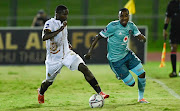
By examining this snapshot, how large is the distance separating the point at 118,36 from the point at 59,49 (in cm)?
115

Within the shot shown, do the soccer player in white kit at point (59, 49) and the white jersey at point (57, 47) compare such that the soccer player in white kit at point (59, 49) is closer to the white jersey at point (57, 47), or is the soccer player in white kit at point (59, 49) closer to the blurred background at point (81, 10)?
the white jersey at point (57, 47)

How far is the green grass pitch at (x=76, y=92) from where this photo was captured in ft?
30.0

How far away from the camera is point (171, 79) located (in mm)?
13633

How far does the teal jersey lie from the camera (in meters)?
9.55

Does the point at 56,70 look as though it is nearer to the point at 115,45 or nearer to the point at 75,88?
the point at 115,45

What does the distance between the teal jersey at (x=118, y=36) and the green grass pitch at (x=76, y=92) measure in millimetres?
930

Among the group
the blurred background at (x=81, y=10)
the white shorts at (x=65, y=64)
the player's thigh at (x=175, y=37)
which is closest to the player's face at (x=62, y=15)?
the white shorts at (x=65, y=64)

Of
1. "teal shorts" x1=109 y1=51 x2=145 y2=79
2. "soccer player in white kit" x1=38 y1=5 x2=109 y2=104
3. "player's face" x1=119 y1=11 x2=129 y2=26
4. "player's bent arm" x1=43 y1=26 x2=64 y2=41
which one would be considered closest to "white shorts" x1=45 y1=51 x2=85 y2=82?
"soccer player in white kit" x1=38 y1=5 x2=109 y2=104

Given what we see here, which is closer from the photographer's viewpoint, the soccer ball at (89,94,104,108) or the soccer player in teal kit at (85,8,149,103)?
the soccer ball at (89,94,104,108)

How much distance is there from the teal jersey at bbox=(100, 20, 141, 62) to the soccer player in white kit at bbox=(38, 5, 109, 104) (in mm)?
658

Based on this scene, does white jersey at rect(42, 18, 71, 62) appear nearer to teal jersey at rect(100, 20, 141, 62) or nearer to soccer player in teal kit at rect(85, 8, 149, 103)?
soccer player in teal kit at rect(85, 8, 149, 103)

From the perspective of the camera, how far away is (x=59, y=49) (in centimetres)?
954

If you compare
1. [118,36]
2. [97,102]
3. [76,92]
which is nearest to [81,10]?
[76,92]

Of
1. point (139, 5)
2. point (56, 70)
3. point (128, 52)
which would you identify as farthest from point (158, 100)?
point (139, 5)
